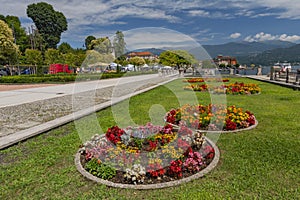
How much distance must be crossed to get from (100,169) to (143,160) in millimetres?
679

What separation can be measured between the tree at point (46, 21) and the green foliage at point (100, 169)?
67653 millimetres

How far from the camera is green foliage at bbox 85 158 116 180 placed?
9.94 ft

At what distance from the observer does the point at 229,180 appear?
293 cm

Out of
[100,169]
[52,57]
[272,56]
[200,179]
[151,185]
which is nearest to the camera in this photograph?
[151,185]

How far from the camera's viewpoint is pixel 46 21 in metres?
63.9

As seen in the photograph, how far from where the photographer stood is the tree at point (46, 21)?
63.2 meters

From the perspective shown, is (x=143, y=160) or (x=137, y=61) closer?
(x=143, y=160)

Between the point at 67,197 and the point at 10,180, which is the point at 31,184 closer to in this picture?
the point at 10,180

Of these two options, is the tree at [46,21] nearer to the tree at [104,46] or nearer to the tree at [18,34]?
the tree at [18,34]

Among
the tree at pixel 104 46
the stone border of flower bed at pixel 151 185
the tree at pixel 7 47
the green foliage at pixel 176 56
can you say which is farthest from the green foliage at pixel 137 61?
the stone border of flower bed at pixel 151 185

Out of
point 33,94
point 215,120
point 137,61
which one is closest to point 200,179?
point 215,120

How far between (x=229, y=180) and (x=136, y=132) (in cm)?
194

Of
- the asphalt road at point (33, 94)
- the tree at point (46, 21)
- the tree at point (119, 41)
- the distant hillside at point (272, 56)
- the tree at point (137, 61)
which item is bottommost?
the asphalt road at point (33, 94)

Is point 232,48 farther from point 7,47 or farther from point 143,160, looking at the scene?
point 143,160
